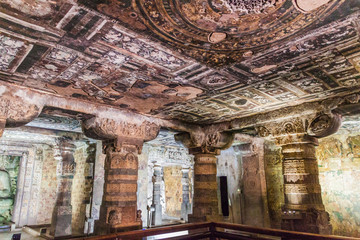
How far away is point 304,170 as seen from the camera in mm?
5723

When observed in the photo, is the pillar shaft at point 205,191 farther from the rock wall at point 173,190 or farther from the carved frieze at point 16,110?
the rock wall at point 173,190

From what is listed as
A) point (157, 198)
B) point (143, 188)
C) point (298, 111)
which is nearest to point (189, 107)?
point (298, 111)

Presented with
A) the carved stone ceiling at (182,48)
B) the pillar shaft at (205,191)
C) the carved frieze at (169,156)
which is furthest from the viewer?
the carved frieze at (169,156)

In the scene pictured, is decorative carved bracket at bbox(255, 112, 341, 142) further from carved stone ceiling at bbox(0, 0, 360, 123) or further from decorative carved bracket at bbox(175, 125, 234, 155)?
decorative carved bracket at bbox(175, 125, 234, 155)

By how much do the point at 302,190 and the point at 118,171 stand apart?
4230mm

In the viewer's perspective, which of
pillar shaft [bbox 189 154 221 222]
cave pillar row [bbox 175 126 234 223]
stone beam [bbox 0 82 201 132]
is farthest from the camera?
cave pillar row [bbox 175 126 234 223]

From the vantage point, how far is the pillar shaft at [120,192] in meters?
5.51

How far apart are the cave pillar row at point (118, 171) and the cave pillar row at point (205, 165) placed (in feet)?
6.67

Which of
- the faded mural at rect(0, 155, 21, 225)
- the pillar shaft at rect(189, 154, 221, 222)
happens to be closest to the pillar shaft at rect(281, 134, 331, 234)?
the pillar shaft at rect(189, 154, 221, 222)

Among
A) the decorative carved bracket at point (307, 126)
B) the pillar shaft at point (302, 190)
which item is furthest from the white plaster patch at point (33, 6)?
the pillar shaft at point (302, 190)

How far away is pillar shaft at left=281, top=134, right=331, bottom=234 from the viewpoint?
A: 5332 mm

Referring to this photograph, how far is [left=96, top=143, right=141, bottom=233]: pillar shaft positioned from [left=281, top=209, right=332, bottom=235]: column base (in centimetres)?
337

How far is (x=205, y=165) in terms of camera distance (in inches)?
306

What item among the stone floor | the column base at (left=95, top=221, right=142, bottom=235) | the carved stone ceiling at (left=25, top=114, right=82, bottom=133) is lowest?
the stone floor
